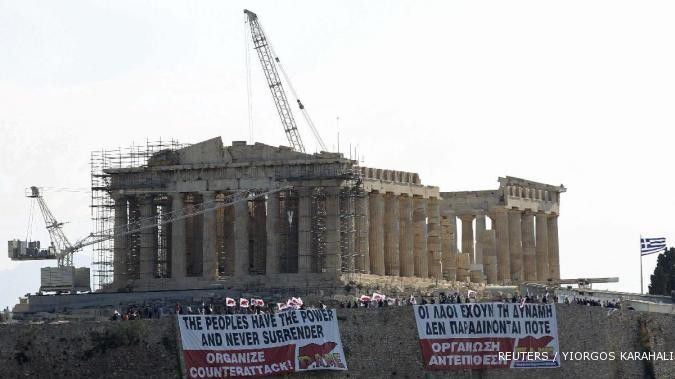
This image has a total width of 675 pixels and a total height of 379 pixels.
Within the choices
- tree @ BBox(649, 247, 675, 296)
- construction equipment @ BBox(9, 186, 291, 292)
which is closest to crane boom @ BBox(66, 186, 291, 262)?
construction equipment @ BBox(9, 186, 291, 292)

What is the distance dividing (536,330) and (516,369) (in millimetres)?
3286

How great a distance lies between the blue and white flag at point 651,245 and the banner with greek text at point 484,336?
32.8 metres

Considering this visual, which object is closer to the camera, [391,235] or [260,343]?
[260,343]

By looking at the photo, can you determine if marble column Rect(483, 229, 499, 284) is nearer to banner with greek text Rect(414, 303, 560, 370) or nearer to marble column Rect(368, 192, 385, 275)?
marble column Rect(368, 192, 385, 275)

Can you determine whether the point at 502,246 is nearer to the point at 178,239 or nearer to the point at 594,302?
the point at 178,239

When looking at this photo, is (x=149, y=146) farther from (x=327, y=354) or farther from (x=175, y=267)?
(x=327, y=354)

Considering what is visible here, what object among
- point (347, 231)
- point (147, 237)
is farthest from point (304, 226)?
point (147, 237)

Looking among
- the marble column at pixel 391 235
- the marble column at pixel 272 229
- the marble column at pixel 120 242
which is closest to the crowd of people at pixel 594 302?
the marble column at pixel 391 235

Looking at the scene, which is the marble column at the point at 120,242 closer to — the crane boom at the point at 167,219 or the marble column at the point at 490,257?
the crane boom at the point at 167,219

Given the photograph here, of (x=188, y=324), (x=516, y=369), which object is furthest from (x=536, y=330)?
(x=188, y=324)

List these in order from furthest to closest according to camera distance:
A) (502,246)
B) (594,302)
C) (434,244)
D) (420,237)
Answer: (502,246) < (434,244) < (420,237) < (594,302)

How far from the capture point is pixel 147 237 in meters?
176

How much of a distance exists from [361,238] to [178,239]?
1431 cm

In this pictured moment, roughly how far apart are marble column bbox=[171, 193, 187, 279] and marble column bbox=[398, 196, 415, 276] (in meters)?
18.3
